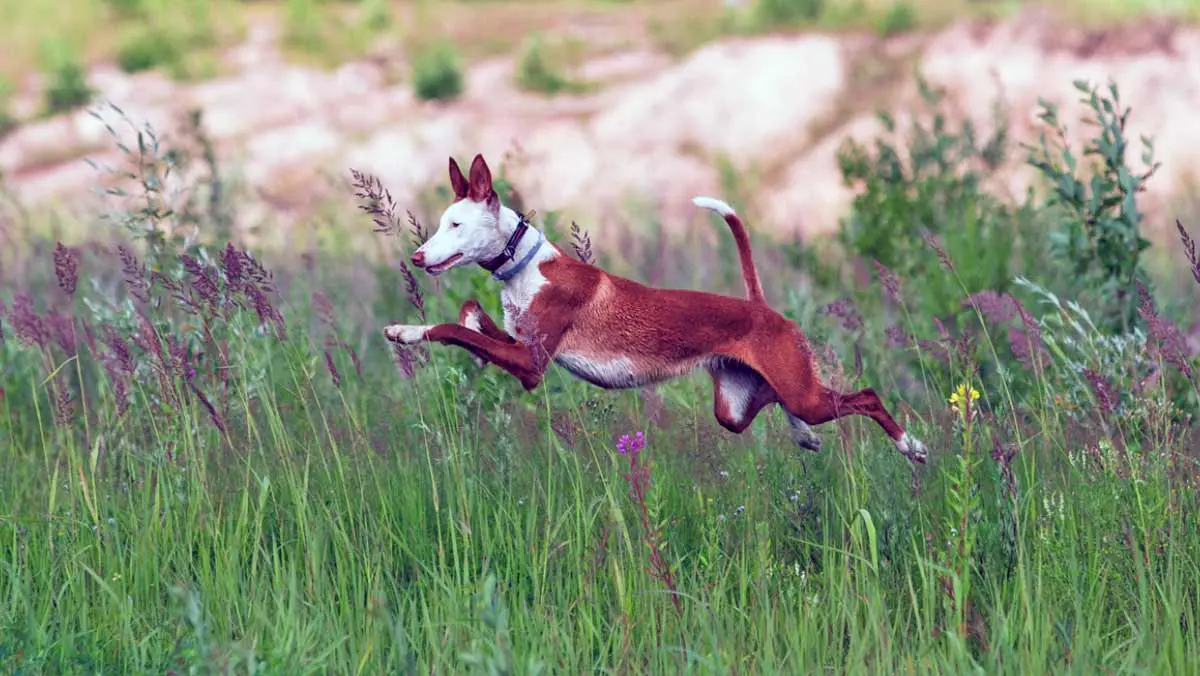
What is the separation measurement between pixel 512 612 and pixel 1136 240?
3373 millimetres

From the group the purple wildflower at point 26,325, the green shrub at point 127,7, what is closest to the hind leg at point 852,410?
the purple wildflower at point 26,325

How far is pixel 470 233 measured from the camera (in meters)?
3.43

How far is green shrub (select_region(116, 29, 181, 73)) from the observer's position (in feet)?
53.2

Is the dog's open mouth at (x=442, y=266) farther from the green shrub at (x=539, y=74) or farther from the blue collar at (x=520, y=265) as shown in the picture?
the green shrub at (x=539, y=74)

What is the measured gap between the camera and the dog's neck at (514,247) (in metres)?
3.49

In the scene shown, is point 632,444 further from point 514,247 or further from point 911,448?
point 911,448

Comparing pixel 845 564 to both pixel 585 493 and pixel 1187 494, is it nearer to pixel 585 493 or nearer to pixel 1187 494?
pixel 585 493

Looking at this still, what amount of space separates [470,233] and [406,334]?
0.31m

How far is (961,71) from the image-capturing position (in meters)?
13.1

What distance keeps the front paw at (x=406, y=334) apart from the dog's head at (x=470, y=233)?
6.1 inches

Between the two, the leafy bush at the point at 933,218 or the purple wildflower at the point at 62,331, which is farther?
the leafy bush at the point at 933,218

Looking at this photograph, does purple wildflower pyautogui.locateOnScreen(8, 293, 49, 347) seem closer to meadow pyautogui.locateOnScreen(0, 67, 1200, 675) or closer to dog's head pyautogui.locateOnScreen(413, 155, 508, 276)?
meadow pyautogui.locateOnScreen(0, 67, 1200, 675)

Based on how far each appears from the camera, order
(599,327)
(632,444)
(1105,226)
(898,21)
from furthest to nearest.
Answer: (898,21) → (1105,226) → (599,327) → (632,444)

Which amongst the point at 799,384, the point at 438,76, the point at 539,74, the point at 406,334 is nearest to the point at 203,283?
the point at 406,334
